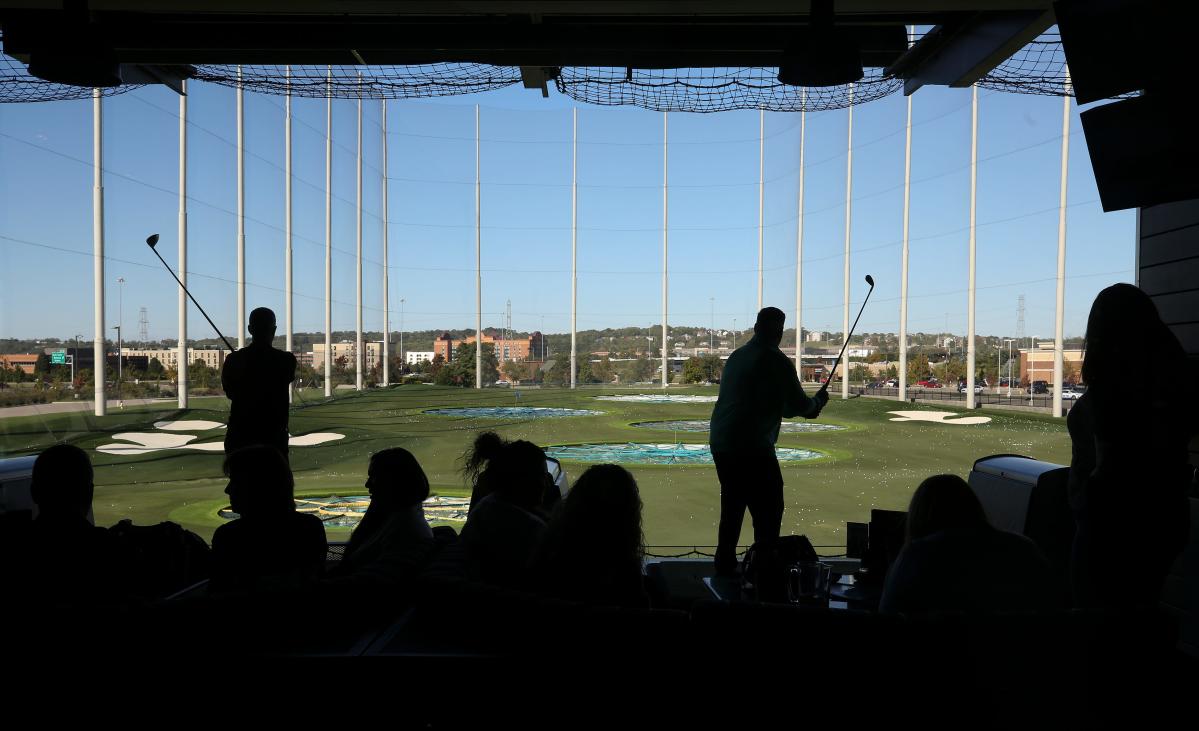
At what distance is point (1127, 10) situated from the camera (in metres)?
2.99

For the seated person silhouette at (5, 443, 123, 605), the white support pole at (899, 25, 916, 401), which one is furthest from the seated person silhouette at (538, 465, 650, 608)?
the white support pole at (899, 25, 916, 401)

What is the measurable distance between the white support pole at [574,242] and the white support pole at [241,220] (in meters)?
13.4

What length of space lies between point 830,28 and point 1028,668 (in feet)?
9.17

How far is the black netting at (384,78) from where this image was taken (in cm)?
463

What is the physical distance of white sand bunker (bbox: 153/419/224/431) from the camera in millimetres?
13378

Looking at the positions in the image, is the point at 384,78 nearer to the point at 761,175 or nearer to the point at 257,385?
the point at 257,385

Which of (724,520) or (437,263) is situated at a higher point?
(437,263)

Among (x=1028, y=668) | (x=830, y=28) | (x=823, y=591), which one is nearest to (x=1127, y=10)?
(x=830, y=28)

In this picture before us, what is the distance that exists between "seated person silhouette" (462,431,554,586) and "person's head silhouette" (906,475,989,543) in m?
0.86

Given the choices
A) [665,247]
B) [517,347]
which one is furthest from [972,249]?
[517,347]

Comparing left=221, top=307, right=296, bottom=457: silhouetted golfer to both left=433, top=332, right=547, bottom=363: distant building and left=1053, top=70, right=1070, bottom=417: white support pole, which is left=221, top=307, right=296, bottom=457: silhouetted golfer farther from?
left=433, top=332, right=547, bottom=363: distant building

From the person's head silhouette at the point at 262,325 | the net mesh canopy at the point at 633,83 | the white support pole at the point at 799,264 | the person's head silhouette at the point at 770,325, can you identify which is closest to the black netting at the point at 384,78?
the net mesh canopy at the point at 633,83

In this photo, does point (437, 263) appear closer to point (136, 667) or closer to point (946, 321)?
point (946, 321)

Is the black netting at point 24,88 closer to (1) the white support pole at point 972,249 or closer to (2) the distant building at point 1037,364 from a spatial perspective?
(1) the white support pole at point 972,249
